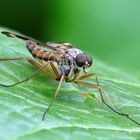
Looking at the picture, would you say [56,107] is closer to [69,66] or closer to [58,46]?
[69,66]

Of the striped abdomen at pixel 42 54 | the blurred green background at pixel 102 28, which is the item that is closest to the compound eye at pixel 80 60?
the striped abdomen at pixel 42 54

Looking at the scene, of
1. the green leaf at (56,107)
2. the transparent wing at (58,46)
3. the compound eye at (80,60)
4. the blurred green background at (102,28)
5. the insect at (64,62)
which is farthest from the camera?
the blurred green background at (102,28)

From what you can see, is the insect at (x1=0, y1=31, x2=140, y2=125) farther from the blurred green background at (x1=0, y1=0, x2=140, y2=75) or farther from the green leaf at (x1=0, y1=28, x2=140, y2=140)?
the blurred green background at (x1=0, y1=0, x2=140, y2=75)

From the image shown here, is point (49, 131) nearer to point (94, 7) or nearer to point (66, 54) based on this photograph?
point (66, 54)

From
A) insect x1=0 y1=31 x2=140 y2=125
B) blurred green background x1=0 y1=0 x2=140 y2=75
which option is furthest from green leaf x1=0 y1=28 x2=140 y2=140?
blurred green background x1=0 y1=0 x2=140 y2=75

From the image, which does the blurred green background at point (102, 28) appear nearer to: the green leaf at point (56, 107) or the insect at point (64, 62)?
the green leaf at point (56, 107)

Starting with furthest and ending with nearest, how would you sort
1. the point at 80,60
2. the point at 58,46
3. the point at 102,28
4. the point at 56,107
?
the point at 102,28
the point at 58,46
the point at 80,60
the point at 56,107

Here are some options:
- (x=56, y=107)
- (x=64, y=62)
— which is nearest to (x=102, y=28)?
(x=64, y=62)
